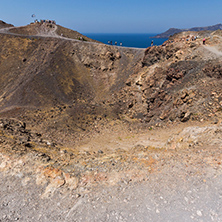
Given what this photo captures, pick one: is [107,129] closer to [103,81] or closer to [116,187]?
[116,187]

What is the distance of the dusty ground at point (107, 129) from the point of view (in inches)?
328

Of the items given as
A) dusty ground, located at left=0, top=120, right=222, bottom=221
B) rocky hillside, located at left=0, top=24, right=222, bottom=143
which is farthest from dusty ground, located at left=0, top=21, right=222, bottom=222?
rocky hillside, located at left=0, top=24, right=222, bottom=143

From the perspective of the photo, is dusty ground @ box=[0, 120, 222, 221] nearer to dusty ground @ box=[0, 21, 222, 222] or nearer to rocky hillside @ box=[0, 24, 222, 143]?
dusty ground @ box=[0, 21, 222, 222]

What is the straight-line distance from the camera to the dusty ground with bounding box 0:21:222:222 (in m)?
8.32

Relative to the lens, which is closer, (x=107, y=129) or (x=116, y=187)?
(x=116, y=187)

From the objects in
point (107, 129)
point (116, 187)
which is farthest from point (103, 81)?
point (116, 187)

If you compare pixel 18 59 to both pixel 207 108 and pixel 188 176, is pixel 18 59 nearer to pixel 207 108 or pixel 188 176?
pixel 207 108

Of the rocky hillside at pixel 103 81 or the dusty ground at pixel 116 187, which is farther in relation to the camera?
the rocky hillside at pixel 103 81

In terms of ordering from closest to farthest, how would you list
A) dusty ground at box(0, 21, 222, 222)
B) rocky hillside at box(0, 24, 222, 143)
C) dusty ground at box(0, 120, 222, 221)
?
dusty ground at box(0, 120, 222, 221) < dusty ground at box(0, 21, 222, 222) < rocky hillside at box(0, 24, 222, 143)

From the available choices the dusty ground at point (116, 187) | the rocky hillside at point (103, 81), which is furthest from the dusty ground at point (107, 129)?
the rocky hillside at point (103, 81)

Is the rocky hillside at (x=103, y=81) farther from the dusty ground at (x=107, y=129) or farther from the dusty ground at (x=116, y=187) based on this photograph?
the dusty ground at (x=116, y=187)

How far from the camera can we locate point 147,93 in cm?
2909

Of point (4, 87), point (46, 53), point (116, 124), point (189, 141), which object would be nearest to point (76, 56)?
point (46, 53)

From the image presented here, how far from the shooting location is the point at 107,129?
936 inches
